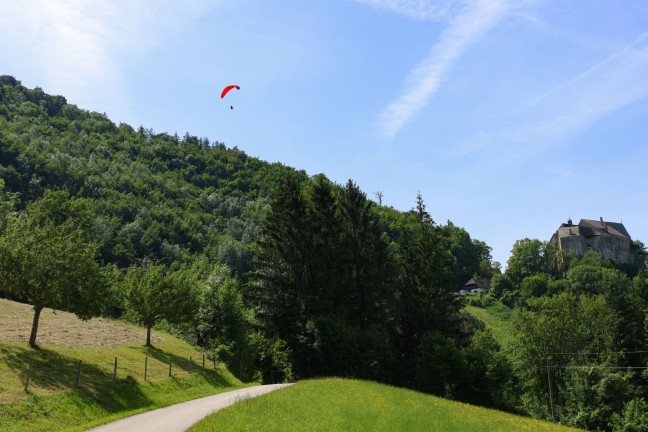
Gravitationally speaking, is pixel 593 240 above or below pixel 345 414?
above

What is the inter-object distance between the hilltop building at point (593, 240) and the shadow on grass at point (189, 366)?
163 m

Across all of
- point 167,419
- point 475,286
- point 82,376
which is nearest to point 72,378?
point 82,376

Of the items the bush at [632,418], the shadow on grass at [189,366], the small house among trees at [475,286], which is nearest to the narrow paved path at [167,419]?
the shadow on grass at [189,366]

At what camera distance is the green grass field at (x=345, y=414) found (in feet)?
64.0

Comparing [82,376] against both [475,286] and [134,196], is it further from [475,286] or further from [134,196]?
[475,286]

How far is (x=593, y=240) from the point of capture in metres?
177

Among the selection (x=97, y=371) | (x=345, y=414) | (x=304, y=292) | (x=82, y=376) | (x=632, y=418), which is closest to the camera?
(x=345, y=414)

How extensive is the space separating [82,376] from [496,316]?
112 m

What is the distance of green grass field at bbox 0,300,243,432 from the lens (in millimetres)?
22641

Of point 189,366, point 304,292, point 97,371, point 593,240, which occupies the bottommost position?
point 189,366

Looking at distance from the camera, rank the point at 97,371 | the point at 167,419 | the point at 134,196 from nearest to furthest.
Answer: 1. the point at 167,419
2. the point at 97,371
3. the point at 134,196

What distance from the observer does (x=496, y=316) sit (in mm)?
123875

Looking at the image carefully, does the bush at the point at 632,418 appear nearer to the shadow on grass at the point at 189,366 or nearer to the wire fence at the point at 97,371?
the shadow on grass at the point at 189,366

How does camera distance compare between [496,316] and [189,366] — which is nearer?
[189,366]
